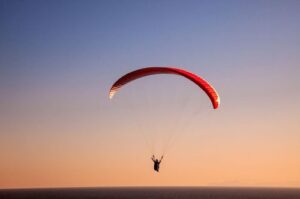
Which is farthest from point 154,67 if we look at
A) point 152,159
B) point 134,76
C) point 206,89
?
point 152,159

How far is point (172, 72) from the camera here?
26219mm

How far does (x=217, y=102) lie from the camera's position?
26438 mm

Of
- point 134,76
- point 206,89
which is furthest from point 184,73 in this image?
point 134,76

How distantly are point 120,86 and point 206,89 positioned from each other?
6.25m

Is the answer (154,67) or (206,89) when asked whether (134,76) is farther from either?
(206,89)

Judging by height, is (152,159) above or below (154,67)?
below

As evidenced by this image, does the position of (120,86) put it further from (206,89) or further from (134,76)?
(206,89)

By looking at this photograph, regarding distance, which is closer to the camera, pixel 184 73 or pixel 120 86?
pixel 184 73

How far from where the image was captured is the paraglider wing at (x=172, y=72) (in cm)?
2594

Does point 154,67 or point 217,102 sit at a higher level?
point 154,67

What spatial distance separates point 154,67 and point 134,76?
1.68m

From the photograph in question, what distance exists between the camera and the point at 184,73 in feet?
85.3

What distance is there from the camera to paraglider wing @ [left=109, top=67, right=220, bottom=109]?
25938 mm

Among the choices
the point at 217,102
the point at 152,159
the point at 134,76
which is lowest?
the point at 152,159
